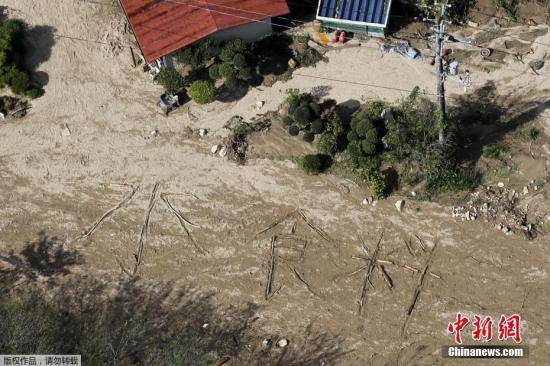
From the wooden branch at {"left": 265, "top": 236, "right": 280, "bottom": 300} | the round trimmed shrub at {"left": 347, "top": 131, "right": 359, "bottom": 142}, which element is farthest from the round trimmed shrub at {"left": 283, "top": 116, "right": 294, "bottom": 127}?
the wooden branch at {"left": 265, "top": 236, "right": 280, "bottom": 300}

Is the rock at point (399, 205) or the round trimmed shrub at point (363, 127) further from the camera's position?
the rock at point (399, 205)

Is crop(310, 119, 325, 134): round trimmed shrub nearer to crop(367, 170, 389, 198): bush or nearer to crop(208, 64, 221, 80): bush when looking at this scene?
crop(367, 170, 389, 198): bush

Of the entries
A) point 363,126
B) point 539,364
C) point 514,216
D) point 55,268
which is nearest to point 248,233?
point 363,126

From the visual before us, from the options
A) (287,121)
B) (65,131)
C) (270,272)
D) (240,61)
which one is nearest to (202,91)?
(240,61)

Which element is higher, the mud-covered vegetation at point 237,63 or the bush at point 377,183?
the mud-covered vegetation at point 237,63

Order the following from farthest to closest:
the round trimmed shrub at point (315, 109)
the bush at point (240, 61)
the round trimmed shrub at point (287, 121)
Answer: the round trimmed shrub at point (287, 121)
the bush at point (240, 61)
the round trimmed shrub at point (315, 109)

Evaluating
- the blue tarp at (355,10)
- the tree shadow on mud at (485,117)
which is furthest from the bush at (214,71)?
the tree shadow on mud at (485,117)

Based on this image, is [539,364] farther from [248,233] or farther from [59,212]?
[59,212]

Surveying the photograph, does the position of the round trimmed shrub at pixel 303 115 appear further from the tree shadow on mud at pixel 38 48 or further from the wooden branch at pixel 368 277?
the tree shadow on mud at pixel 38 48
